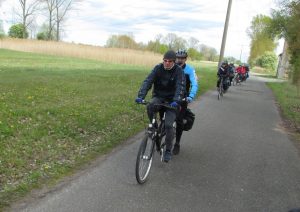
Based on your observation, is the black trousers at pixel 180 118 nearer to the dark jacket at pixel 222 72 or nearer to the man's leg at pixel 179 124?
the man's leg at pixel 179 124

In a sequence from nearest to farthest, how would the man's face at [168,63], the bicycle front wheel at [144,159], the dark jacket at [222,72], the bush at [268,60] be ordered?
the bicycle front wheel at [144,159] < the man's face at [168,63] < the dark jacket at [222,72] < the bush at [268,60]

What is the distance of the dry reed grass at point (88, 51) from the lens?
38.1 meters

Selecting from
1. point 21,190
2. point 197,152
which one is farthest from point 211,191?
point 21,190

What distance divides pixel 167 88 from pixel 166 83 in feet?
0.31

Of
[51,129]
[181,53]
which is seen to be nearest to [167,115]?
[181,53]

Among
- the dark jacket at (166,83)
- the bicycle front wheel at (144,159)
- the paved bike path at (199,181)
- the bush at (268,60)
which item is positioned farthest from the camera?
the bush at (268,60)

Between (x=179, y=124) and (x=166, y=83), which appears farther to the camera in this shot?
(x=179, y=124)

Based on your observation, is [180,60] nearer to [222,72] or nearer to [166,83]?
[166,83]

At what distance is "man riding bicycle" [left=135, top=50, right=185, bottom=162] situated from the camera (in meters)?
5.66

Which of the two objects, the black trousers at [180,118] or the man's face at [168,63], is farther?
the black trousers at [180,118]

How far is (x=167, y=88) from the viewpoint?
5922mm

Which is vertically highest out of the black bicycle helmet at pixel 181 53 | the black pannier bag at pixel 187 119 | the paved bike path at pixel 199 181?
the black bicycle helmet at pixel 181 53

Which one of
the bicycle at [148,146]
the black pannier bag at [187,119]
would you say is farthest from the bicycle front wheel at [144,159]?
the black pannier bag at [187,119]

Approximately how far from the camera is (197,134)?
9.15m
